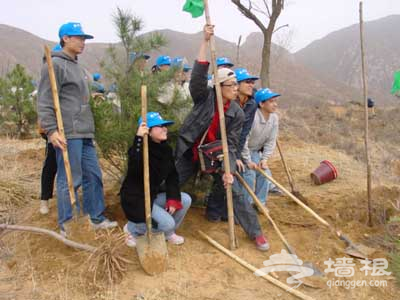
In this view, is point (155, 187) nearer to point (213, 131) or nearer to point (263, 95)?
point (213, 131)

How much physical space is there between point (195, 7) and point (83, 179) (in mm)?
1886

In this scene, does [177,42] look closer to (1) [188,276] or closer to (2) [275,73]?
(2) [275,73]

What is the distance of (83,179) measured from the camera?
3.73 meters

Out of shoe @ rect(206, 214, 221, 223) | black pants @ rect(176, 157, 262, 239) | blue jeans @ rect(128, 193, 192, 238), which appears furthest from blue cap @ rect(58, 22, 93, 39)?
shoe @ rect(206, 214, 221, 223)

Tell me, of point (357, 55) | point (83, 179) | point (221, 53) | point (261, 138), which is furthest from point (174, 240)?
point (357, 55)

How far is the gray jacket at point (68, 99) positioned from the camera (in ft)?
10.5

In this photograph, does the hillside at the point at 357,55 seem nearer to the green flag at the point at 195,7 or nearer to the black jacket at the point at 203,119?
the black jacket at the point at 203,119

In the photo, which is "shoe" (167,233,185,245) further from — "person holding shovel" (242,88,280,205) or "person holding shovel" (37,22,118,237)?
"person holding shovel" (242,88,280,205)

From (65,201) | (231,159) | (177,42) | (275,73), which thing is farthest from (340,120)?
(177,42)

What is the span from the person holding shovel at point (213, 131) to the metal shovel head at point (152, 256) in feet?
2.62

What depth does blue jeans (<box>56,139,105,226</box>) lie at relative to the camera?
3.37 m

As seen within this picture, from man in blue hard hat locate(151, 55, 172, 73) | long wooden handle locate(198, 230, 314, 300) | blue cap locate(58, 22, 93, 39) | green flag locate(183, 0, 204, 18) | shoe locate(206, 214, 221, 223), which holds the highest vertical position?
green flag locate(183, 0, 204, 18)

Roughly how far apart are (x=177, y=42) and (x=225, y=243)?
46888mm

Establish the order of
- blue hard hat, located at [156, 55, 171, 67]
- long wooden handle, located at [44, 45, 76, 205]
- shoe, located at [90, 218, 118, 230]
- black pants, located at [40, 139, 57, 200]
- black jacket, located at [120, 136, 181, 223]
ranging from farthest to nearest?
1. blue hard hat, located at [156, 55, 171, 67]
2. black pants, located at [40, 139, 57, 200]
3. shoe, located at [90, 218, 118, 230]
4. black jacket, located at [120, 136, 181, 223]
5. long wooden handle, located at [44, 45, 76, 205]
